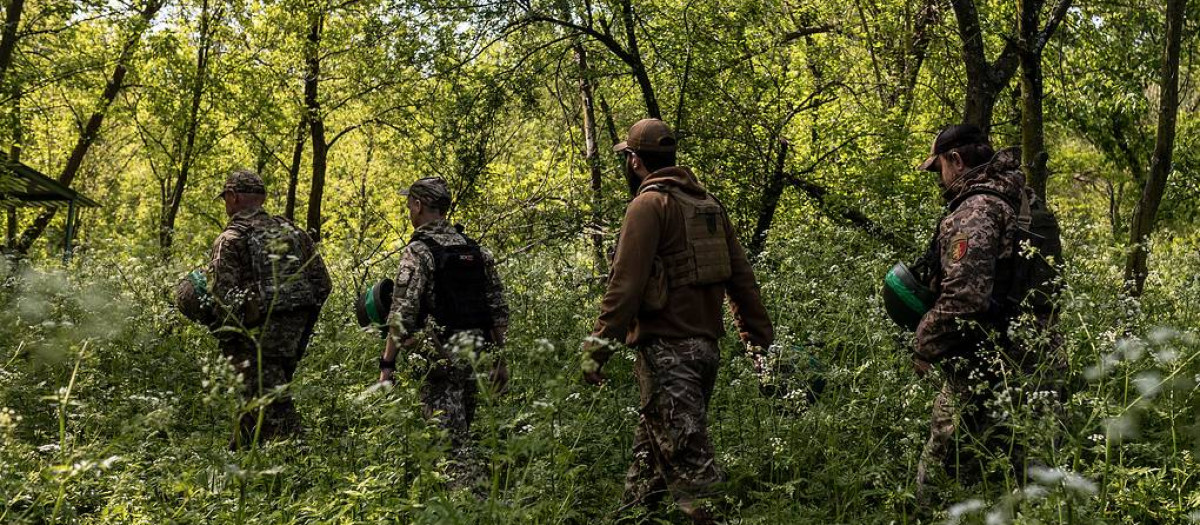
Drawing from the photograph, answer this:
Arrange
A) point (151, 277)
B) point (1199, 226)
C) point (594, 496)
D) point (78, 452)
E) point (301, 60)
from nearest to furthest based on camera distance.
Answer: point (78, 452) → point (594, 496) → point (151, 277) → point (301, 60) → point (1199, 226)

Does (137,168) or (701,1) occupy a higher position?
(137,168)

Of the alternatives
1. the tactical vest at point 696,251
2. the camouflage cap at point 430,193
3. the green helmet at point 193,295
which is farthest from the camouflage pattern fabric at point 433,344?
the green helmet at point 193,295

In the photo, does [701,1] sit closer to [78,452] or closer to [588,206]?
[588,206]

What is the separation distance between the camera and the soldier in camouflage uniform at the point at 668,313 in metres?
4.99

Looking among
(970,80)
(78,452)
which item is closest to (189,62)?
(970,80)

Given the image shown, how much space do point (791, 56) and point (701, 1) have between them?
3.87 metres

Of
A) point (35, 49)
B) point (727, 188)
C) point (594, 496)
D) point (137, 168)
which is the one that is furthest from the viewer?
point (137, 168)

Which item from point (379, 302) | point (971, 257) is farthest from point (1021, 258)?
point (379, 302)

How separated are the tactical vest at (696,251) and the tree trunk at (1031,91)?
4.76 m

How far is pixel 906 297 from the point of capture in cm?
528

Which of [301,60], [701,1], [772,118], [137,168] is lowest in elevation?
[772,118]

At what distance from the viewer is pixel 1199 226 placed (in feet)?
83.6

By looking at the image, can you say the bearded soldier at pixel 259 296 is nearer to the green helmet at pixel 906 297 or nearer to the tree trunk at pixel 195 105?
the green helmet at pixel 906 297

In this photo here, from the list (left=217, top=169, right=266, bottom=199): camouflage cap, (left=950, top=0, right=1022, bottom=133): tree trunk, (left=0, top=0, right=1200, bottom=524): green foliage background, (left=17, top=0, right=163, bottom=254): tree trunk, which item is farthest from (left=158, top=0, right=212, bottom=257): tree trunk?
(left=950, top=0, right=1022, bottom=133): tree trunk
